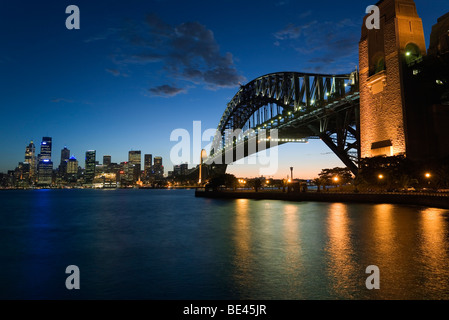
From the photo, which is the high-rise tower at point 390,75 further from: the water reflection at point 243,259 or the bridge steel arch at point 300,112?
the water reflection at point 243,259

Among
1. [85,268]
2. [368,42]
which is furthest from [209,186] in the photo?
[85,268]

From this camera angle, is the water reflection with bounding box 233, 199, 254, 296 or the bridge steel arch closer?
the water reflection with bounding box 233, 199, 254, 296

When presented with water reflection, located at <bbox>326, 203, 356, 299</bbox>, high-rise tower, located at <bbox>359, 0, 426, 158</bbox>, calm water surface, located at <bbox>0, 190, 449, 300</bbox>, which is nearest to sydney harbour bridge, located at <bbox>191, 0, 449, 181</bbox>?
high-rise tower, located at <bbox>359, 0, 426, 158</bbox>

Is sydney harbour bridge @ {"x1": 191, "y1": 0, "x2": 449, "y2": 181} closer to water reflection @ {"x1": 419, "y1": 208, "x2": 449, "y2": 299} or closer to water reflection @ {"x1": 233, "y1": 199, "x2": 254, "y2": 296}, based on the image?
water reflection @ {"x1": 419, "y1": 208, "x2": 449, "y2": 299}

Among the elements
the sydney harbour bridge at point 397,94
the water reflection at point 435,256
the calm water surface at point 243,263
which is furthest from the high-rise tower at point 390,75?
the water reflection at point 435,256

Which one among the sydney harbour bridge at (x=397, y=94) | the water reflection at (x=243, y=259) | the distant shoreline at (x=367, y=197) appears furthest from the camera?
the sydney harbour bridge at (x=397, y=94)

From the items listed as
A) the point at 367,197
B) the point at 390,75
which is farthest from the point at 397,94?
the point at 367,197

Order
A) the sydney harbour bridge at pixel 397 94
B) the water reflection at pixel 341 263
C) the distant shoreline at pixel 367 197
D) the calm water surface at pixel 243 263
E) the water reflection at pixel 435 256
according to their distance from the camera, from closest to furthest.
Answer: the water reflection at pixel 435 256 < the water reflection at pixel 341 263 < the calm water surface at pixel 243 263 < the distant shoreline at pixel 367 197 < the sydney harbour bridge at pixel 397 94

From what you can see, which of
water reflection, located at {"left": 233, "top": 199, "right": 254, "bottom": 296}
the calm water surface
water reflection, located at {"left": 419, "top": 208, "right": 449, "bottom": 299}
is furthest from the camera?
water reflection, located at {"left": 233, "top": 199, "right": 254, "bottom": 296}
